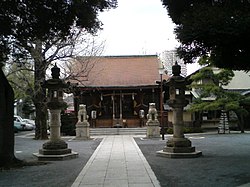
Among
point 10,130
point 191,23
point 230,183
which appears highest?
point 191,23

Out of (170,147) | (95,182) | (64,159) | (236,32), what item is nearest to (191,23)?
(236,32)

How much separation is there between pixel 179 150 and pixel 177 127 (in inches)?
44.8

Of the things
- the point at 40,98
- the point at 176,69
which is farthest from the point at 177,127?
the point at 40,98

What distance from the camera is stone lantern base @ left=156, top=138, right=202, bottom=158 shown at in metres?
14.6

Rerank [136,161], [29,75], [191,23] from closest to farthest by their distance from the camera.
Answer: [191,23], [136,161], [29,75]

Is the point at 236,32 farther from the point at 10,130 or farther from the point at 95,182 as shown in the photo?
the point at 10,130

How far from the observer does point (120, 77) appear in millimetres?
36344

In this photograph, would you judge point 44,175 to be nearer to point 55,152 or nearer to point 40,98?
point 55,152

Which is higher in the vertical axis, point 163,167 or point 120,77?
point 120,77

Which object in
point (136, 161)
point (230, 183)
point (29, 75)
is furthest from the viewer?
point (29, 75)

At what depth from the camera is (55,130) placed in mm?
15805

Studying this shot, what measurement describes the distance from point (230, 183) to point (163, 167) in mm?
3339

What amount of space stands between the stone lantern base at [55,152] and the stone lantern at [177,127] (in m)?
3.84

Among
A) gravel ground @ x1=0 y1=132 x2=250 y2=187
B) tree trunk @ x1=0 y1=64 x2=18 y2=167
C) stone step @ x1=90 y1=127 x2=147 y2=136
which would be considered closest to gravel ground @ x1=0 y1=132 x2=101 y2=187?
gravel ground @ x1=0 y1=132 x2=250 y2=187
